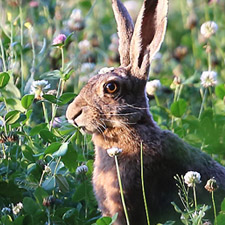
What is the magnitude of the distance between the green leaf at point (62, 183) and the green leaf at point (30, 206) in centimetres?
23

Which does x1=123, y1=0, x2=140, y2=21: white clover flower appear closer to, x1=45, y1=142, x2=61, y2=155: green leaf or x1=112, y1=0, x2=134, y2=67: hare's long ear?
x1=112, y1=0, x2=134, y2=67: hare's long ear

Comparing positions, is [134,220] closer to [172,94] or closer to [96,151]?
[96,151]

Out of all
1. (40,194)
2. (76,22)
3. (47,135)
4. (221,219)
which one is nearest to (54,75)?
(47,135)

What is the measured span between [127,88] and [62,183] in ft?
2.50

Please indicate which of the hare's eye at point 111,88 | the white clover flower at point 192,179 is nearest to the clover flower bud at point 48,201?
the hare's eye at point 111,88

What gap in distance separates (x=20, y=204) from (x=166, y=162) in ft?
3.20

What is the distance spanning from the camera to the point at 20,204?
4770 mm

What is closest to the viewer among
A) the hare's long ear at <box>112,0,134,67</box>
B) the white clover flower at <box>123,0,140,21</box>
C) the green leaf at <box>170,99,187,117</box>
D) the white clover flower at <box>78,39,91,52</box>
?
the hare's long ear at <box>112,0,134,67</box>

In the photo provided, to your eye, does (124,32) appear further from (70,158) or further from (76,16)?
(76,16)

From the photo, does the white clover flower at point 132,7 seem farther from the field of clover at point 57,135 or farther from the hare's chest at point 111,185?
the hare's chest at point 111,185

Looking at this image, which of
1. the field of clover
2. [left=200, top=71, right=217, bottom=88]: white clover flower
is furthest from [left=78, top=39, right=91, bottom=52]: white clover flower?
[left=200, top=71, right=217, bottom=88]: white clover flower

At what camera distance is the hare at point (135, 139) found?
475cm

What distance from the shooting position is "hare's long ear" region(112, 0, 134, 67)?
5277 mm

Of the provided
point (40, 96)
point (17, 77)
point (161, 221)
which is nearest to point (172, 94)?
point (17, 77)
